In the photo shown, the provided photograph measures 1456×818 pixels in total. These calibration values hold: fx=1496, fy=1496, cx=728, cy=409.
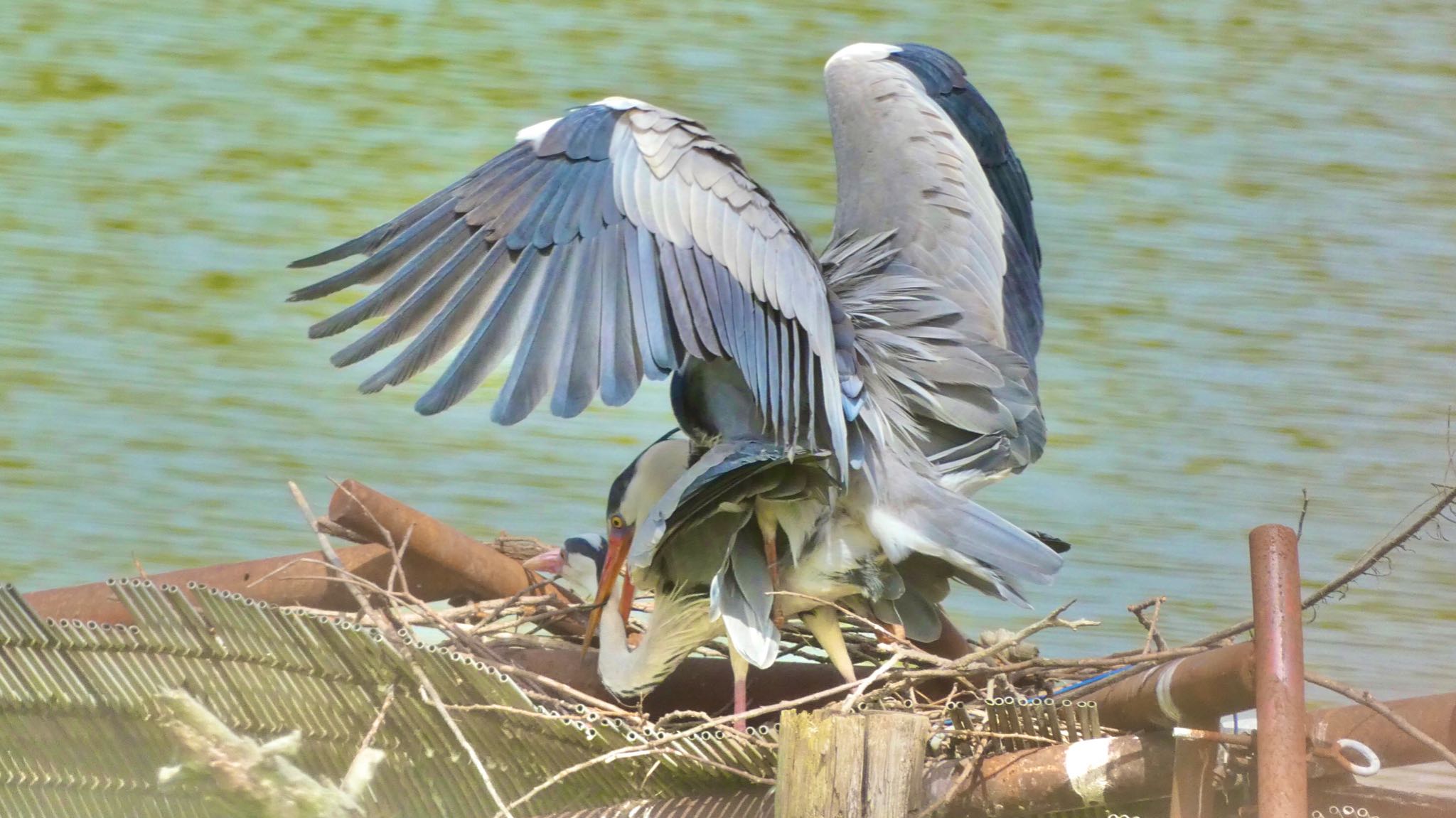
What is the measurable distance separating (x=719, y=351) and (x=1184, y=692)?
0.64 metres

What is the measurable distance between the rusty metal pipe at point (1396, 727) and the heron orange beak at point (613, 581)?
110 centimetres

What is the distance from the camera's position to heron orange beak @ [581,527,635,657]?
2.14 m

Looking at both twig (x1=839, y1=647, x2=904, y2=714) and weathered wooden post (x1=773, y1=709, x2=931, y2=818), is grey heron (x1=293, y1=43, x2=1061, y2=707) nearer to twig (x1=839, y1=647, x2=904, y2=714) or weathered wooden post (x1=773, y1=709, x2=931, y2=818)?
twig (x1=839, y1=647, x2=904, y2=714)

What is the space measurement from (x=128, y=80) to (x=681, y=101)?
1.17m

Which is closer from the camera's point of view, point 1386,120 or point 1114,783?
point 1114,783

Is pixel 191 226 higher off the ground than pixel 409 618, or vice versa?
pixel 191 226

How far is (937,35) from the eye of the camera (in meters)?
3.07

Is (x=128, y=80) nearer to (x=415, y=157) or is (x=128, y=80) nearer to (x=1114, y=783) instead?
(x=415, y=157)

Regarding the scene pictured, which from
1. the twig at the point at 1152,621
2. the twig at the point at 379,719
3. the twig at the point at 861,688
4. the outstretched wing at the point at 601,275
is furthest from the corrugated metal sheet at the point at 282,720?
the twig at the point at 1152,621

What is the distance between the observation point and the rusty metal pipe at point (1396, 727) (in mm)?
1183

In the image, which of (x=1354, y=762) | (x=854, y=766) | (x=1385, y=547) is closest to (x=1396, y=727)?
(x=1354, y=762)

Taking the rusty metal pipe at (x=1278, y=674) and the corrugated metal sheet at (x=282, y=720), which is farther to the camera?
the corrugated metal sheet at (x=282, y=720)

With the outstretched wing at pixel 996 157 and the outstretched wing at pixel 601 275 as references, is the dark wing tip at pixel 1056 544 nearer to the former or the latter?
the outstretched wing at pixel 601 275

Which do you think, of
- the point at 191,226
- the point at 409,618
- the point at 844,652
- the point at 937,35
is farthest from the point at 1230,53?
the point at 191,226
